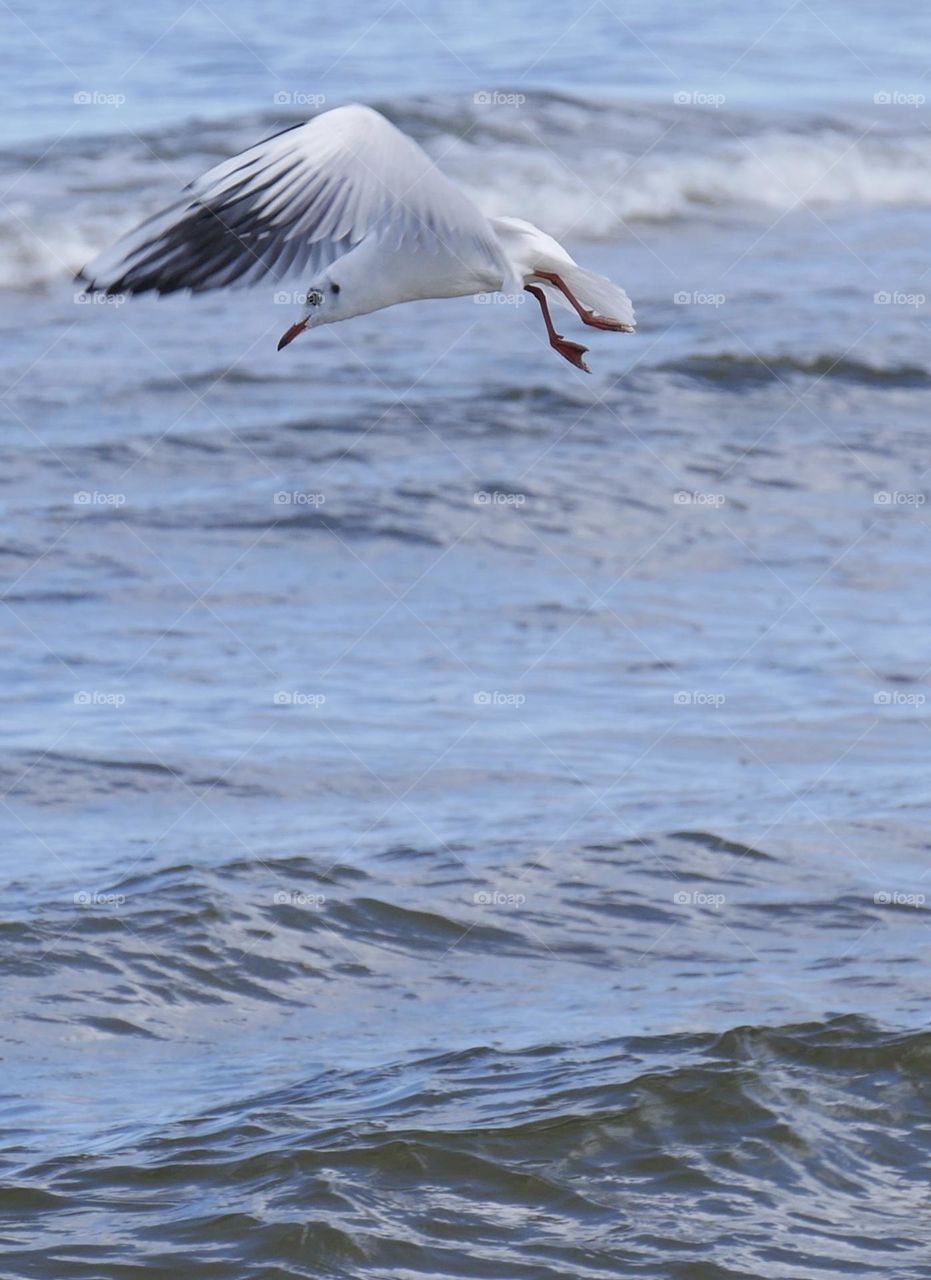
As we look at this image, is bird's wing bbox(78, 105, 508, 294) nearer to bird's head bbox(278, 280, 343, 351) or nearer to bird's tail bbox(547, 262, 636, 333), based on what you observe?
bird's head bbox(278, 280, 343, 351)

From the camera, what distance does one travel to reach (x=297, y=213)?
3.26 m

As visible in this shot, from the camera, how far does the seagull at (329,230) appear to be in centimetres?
317

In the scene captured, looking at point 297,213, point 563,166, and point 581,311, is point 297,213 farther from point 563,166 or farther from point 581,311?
point 563,166

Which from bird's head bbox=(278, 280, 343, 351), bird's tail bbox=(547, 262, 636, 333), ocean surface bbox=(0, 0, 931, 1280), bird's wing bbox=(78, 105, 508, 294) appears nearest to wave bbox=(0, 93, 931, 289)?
ocean surface bbox=(0, 0, 931, 1280)

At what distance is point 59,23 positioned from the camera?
61.4 ft

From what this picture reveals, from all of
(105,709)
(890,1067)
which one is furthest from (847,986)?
(105,709)

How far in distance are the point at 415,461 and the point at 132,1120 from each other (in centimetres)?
539

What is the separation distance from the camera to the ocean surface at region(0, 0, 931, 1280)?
177 inches

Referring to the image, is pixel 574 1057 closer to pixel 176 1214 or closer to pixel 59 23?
pixel 176 1214

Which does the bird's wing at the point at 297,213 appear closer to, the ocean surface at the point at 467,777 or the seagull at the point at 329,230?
the seagull at the point at 329,230

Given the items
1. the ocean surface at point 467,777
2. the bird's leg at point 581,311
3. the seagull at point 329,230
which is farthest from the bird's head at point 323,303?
the ocean surface at point 467,777

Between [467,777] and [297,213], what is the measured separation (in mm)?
3473

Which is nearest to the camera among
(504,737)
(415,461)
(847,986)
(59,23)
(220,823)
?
(847,986)

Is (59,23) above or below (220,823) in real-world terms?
below
